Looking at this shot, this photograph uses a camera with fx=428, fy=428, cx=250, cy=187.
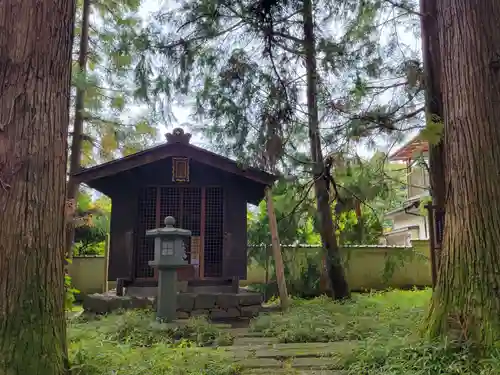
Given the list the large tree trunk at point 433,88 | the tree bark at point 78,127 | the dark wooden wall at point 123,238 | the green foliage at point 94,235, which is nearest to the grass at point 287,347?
the dark wooden wall at point 123,238

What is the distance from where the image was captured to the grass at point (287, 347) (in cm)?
334

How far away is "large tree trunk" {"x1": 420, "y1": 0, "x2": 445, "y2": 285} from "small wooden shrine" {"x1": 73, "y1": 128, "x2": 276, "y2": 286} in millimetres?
3015

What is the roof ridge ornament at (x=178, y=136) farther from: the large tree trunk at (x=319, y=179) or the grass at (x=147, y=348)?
the grass at (x=147, y=348)

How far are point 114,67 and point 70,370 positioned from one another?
26.1 ft

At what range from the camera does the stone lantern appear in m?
5.99

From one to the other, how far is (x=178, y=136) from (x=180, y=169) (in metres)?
0.61

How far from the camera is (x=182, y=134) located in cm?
775

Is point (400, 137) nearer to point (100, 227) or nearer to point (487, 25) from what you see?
point (487, 25)

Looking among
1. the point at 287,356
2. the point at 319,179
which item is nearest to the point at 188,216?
the point at 319,179

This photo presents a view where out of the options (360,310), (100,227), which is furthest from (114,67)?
(360,310)

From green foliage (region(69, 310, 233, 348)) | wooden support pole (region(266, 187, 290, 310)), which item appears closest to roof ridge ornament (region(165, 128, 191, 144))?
wooden support pole (region(266, 187, 290, 310))

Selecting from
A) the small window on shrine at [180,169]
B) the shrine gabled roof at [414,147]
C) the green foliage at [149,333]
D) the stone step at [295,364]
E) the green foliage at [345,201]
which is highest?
the shrine gabled roof at [414,147]

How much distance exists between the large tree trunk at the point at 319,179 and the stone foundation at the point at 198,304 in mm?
2226

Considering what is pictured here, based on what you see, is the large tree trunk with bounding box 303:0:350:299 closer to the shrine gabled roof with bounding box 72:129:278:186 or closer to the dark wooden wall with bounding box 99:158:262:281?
the shrine gabled roof with bounding box 72:129:278:186
